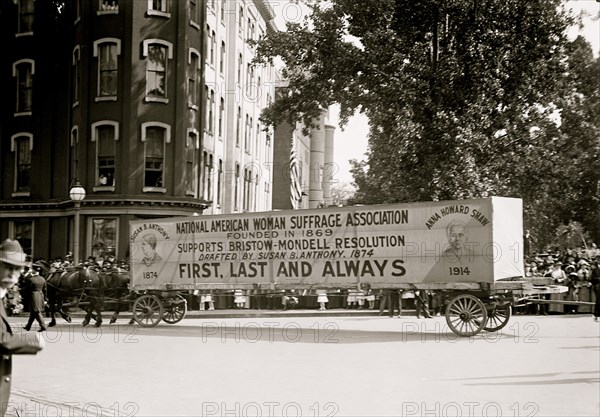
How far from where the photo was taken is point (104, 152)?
1257 inches

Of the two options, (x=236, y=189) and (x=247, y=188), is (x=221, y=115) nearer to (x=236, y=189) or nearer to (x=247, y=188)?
(x=236, y=189)

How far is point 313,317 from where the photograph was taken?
80.6 ft

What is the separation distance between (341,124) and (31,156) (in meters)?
14.5

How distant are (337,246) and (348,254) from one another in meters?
0.36

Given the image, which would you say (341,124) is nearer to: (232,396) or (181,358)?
(181,358)

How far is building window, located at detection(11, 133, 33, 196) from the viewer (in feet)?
115

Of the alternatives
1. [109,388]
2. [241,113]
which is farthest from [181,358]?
[241,113]

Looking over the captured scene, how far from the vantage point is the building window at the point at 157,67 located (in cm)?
3189

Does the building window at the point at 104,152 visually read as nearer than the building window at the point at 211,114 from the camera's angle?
Yes

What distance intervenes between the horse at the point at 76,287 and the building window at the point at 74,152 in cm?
1157

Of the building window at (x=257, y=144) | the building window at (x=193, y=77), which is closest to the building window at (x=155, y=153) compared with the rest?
the building window at (x=193, y=77)

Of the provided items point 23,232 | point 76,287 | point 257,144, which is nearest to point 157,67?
point 23,232

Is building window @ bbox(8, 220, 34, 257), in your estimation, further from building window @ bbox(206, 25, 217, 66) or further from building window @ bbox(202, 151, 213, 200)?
building window @ bbox(206, 25, 217, 66)

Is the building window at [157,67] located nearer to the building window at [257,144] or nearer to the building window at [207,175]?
the building window at [207,175]
